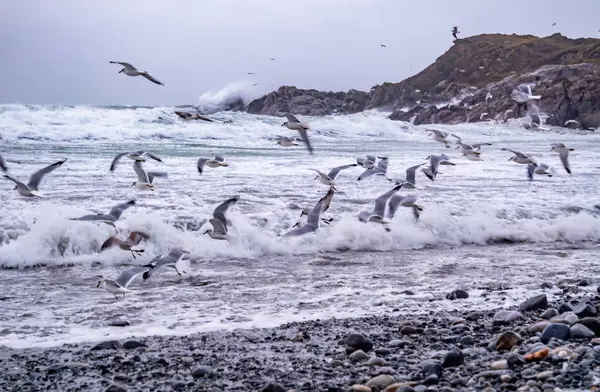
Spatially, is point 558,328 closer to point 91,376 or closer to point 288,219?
point 91,376

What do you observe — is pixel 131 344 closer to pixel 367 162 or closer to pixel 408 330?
pixel 408 330

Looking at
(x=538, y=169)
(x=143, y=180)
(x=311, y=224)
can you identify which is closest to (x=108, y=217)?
(x=143, y=180)

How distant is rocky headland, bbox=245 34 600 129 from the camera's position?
52.3 metres

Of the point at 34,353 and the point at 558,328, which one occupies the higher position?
the point at 558,328

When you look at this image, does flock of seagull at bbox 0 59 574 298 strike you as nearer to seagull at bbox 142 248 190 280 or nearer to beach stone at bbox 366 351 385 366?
seagull at bbox 142 248 190 280

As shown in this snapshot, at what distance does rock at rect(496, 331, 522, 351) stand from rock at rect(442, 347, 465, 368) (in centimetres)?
40

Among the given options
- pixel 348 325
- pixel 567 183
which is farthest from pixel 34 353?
pixel 567 183

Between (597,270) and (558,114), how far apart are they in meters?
47.0

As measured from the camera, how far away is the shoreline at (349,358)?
3.64 metres

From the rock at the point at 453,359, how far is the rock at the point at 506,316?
1158 mm

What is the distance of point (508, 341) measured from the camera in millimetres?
4285

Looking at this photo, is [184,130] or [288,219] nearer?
[288,219]

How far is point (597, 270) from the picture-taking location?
731cm

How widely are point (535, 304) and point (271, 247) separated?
369 centimetres
